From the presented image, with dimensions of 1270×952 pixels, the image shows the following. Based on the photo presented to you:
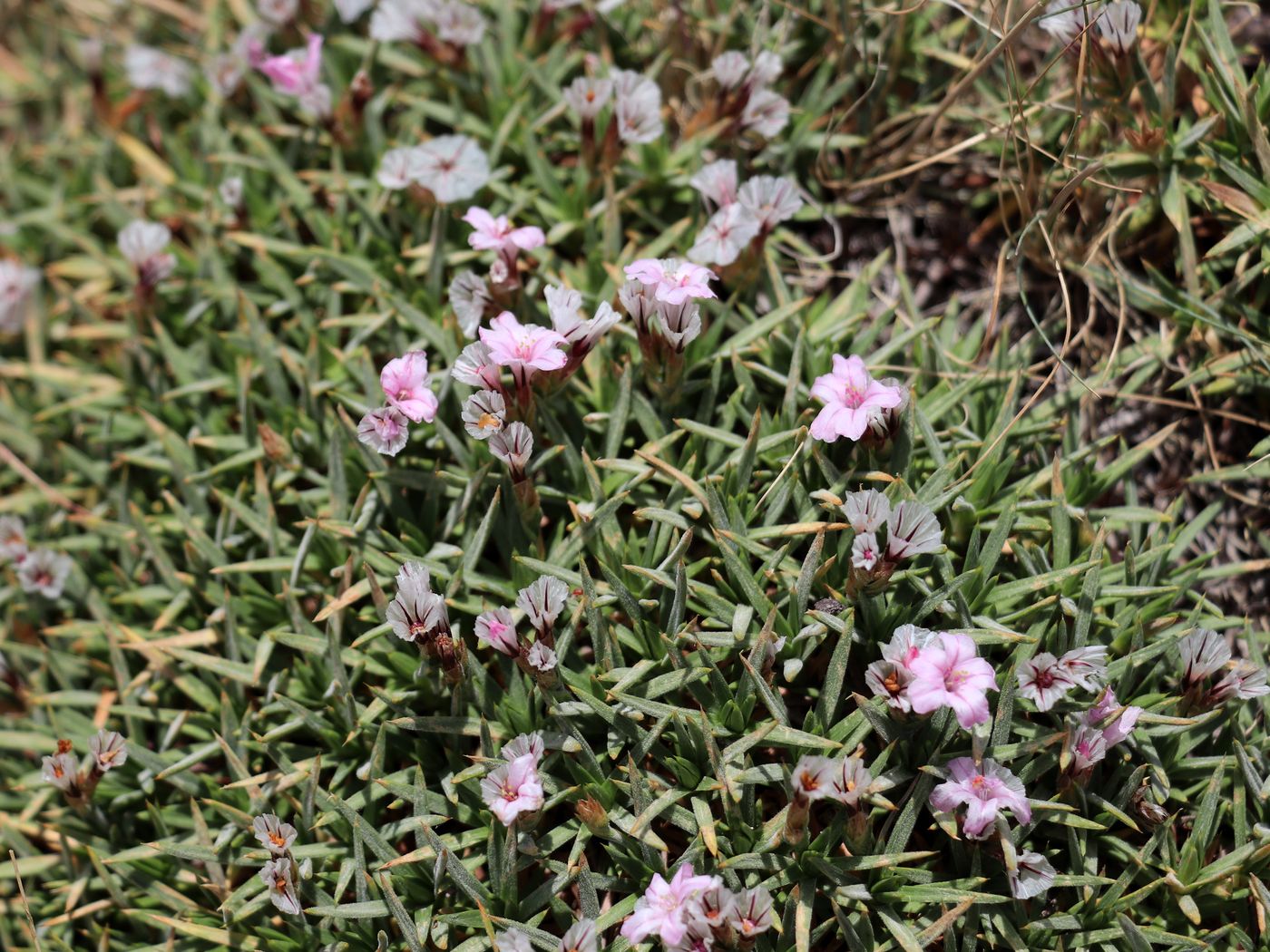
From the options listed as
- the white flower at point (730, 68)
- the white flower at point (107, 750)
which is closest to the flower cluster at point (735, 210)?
the white flower at point (730, 68)

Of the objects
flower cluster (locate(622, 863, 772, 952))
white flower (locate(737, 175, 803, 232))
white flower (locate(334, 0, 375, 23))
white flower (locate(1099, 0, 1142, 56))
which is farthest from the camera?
white flower (locate(334, 0, 375, 23))

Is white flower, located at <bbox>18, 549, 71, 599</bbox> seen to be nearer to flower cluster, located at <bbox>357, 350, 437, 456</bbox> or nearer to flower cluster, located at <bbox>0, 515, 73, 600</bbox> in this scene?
flower cluster, located at <bbox>0, 515, 73, 600</bbox>

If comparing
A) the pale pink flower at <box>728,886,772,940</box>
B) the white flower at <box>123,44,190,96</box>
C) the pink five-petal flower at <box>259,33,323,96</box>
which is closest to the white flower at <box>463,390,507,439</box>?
the pale pink flower at <box>728,886,772,940</box>

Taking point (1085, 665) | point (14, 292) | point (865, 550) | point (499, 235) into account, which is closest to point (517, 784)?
point (865, 550)

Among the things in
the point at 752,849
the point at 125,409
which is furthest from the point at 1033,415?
the point at 125,409

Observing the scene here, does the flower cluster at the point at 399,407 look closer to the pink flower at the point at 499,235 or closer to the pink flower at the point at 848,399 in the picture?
the pink flower at the point at 499,235

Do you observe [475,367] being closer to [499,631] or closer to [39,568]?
[499,631]

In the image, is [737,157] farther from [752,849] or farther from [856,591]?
[752,849]
